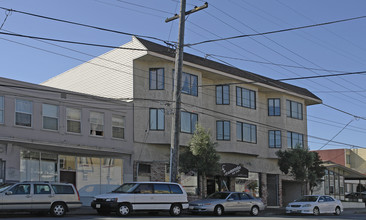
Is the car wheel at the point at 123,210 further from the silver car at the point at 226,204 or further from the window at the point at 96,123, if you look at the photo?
the window at the point at 96,123

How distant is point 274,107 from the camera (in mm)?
39719

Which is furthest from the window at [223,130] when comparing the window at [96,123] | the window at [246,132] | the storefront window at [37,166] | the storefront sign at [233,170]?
the storefront window at [37,166]

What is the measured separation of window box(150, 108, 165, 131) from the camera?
1219 inches

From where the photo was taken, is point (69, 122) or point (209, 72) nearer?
point (69, 122)

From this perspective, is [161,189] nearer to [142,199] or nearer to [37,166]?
[142,199]

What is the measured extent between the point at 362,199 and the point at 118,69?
30520mm

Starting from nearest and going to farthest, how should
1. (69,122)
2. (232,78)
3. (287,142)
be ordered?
(69,122), (232,78), (287,142)

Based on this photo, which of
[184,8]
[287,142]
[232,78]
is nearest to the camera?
[184,8]

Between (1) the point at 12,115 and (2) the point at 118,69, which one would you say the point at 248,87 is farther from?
(1) the point at 12,115

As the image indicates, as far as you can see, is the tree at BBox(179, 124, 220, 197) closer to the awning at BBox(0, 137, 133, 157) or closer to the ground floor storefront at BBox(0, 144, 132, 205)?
the awning at BBox(0, 137, 133, 157)

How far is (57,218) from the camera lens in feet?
64.0

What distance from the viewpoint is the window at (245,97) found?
36.2 meters

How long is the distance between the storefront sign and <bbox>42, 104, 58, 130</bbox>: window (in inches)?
463

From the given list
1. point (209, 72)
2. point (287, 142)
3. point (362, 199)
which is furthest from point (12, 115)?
point (362, 199)
